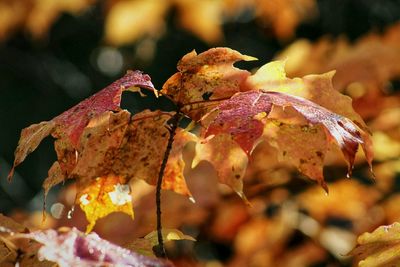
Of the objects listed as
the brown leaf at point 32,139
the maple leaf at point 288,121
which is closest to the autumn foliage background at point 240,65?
the maple leaf at point 288,121

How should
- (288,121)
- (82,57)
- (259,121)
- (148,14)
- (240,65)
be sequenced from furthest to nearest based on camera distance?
1. (82,57)
2. (240,65)
3. (148,14)
4. (288,121)
5. (259,121)

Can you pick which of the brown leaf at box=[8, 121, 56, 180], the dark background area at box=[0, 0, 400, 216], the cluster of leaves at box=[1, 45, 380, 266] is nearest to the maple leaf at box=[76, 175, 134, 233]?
the cluster of leaves at box=[1, 45, 380, 266]

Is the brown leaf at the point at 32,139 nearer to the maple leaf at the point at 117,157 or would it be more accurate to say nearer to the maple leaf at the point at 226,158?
the maple leaf at the point at 117,157

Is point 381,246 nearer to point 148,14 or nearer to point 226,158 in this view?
point 226,158

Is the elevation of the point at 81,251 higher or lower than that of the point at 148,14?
higher

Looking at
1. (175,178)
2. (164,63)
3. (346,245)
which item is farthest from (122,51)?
(175,178)

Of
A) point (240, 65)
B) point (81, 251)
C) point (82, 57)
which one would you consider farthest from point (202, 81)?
point (82, 57)

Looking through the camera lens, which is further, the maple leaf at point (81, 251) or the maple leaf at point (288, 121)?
the maple leaf at point (288, 121)
